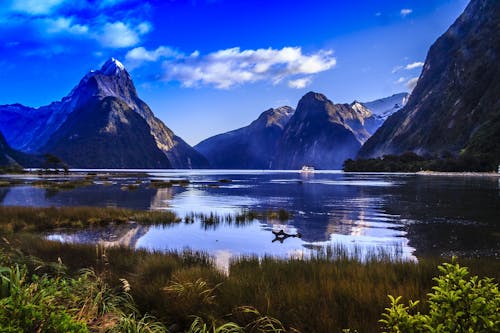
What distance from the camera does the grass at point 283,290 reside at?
8.80 m

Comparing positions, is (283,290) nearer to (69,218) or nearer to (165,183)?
(69,218)

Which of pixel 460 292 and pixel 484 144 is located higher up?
pixel 484 144

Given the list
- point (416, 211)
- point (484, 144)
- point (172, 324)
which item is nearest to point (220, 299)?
point (172, 324)

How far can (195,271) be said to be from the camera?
12.2 metres

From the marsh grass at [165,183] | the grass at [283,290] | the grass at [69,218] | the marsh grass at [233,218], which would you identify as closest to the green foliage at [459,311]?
the grass at [283,290]

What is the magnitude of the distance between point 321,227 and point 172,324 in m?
24.1

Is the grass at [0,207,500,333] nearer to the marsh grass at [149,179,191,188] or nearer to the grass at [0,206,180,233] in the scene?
the grass at [0,206,180,233]

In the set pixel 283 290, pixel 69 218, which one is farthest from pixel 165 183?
pixel 283 290

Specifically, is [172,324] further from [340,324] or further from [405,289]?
Result: [405,289]

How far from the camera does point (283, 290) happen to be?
33.4 feet

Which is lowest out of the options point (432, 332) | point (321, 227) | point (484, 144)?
point (321, 227)

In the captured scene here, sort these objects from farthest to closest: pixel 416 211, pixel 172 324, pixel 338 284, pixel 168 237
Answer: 1. pixel 416 211
2. pixel 168 237
3. pixel 338 284
4. pixel 172 324

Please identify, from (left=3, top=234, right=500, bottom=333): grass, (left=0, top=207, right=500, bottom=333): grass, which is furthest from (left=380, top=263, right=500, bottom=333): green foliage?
(left=3, top=234, right=500, bottom=333): grass

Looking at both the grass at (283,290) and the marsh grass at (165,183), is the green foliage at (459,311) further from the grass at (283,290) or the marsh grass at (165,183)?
the marsh grass at (165,183)
